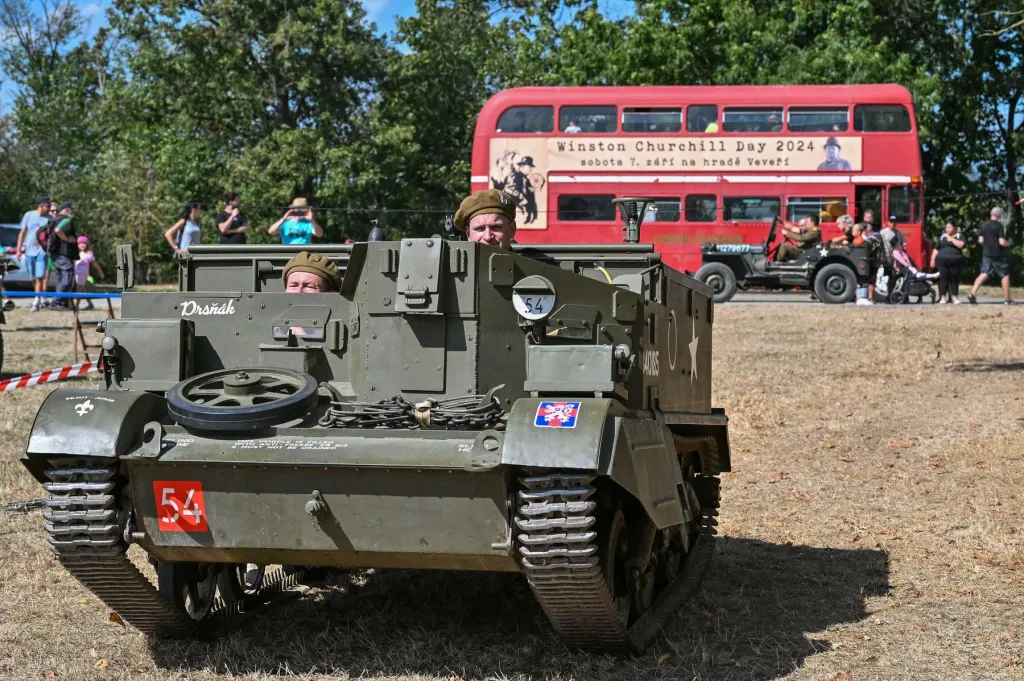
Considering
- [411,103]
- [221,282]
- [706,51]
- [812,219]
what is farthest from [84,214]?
[221,282]

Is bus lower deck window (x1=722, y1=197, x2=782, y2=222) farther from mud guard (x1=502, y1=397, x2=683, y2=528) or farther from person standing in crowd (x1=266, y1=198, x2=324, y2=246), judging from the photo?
mud guard (x1=502, y1=397, x2=683, y2=528)

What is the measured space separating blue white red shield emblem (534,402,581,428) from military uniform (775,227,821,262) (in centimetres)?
1978

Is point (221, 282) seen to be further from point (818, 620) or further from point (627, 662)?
point (818, 620)

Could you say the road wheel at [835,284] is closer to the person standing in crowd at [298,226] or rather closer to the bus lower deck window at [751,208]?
the bus lower deck window at [751,208]

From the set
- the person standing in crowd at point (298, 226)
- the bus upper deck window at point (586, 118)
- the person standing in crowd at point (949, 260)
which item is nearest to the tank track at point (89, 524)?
the person standing in crowd at point (298, 226)

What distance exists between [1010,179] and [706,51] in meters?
10.8

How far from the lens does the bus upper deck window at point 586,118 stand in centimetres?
2783

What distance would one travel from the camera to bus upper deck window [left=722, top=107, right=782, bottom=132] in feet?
90.1

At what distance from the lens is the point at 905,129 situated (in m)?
27.4

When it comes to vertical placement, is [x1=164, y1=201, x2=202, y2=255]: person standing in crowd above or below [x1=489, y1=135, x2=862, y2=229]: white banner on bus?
below

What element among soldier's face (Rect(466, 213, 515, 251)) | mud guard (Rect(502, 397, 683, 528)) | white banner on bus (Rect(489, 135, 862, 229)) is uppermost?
white banner on bus (Rect(489, 135, 862, 229))

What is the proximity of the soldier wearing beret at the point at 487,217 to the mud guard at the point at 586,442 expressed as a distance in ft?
6.50

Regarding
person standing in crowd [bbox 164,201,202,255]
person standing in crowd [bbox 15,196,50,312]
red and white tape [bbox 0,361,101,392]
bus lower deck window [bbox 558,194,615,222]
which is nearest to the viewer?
red and white tape [bbox 0,361,101,392]

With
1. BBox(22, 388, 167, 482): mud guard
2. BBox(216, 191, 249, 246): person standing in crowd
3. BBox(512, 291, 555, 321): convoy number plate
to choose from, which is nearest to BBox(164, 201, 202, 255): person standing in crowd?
BBox(216, 191, 249, 246): person standing in crowd
